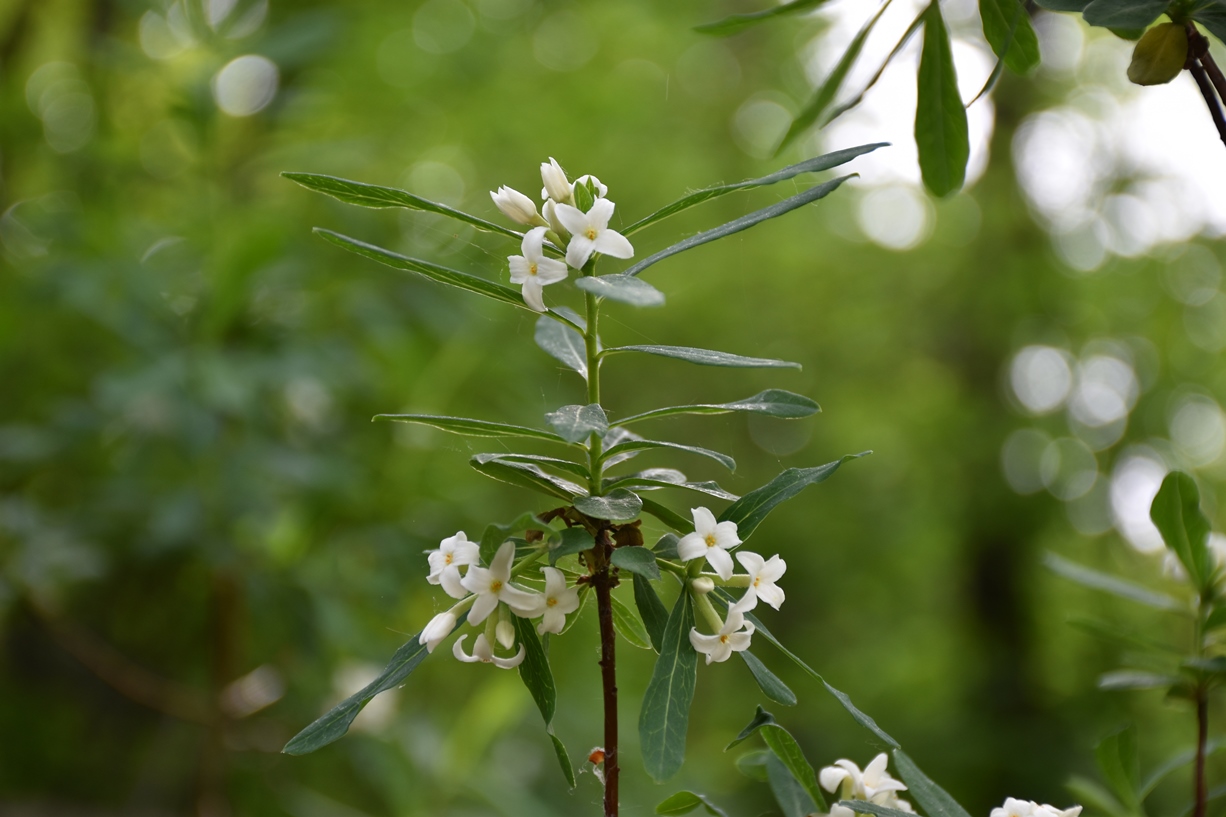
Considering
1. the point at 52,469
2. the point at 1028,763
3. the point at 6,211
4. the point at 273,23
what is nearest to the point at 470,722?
the point at 52,469

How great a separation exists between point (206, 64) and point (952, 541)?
160 inches

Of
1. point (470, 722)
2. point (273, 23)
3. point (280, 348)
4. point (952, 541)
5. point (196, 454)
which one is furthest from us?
point (952, 541)

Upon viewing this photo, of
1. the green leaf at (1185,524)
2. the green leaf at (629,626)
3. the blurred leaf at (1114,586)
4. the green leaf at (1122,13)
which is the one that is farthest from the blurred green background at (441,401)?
the green leaf at (1122,13)

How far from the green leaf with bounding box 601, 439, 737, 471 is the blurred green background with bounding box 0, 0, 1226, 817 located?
31 cm

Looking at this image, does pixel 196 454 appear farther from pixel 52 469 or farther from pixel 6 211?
pixel 6 211

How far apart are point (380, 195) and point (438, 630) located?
233 millimetres

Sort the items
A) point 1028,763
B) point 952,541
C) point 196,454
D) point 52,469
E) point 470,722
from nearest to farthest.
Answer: point 196,454
point 470,722
point 52,469
point 1028,763
point 952,541

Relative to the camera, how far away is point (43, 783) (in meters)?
3.00

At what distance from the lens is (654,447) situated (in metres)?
0.51

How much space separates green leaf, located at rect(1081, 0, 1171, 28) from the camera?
19.7 inches

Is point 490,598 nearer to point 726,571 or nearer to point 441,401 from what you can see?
point 726,571

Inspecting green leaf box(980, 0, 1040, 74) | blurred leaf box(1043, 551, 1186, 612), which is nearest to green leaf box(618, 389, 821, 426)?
green leaf box(980, 0, 1040, 74)

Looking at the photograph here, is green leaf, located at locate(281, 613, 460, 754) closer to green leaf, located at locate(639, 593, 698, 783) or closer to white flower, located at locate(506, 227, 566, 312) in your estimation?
green leaf, located at locate(639, 593, 698, 783)

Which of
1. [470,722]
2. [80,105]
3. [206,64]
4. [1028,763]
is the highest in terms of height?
[80,105]
